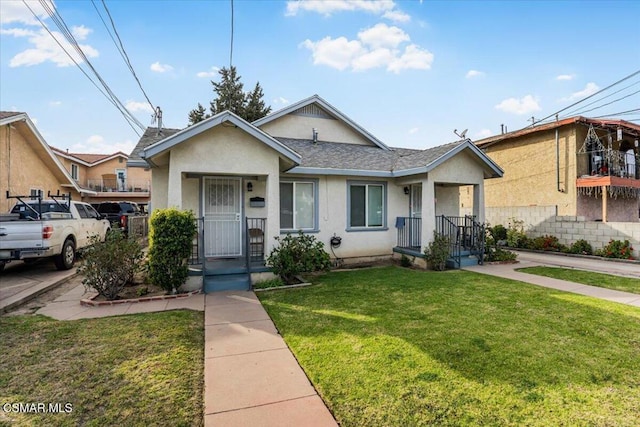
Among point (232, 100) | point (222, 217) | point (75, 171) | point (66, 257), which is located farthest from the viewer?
point (75, 171)

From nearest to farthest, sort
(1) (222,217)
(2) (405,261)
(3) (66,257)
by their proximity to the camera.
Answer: (1) (222,217) < (3) (66,257) < (2) (405,261)

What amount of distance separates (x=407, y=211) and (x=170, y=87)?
10.7 m

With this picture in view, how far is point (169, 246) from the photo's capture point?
21.7 feet

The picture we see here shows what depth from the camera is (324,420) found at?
2.79 metres

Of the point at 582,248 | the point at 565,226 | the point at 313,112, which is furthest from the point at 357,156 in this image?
the point at 582,248

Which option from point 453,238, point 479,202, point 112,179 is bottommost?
point 453,238

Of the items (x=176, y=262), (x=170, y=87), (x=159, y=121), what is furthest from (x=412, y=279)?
(x=170, y=87)

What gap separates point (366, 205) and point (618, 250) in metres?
9.01

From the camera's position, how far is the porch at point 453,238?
1023 cm

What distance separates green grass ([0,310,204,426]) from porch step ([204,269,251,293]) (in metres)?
1.94

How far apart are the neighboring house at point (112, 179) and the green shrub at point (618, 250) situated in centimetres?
3567

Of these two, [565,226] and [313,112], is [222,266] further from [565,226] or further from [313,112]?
[565,226]

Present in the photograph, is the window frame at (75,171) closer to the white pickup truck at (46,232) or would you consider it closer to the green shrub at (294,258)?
the white pickup truck at (46,232)

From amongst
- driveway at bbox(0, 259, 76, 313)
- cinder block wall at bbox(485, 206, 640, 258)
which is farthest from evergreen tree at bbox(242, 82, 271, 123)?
driveway at bbox(0, 259, 76, 313)
